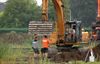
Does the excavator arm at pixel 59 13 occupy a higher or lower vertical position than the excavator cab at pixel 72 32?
higher

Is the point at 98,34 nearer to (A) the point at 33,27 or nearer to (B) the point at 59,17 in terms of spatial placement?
(B) the point at 59,17

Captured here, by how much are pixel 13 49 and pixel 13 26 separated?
2228 inches

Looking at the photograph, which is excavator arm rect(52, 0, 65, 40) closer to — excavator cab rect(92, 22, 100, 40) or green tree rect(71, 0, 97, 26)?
excavator cab rect(92, 22, 100, 40)

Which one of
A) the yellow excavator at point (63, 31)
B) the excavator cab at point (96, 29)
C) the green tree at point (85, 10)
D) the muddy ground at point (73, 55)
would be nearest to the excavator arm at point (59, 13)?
the yellow excavator at point (63, 31)

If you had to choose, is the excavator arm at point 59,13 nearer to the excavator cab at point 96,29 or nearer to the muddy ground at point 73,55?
the muddy ground at point 73,55

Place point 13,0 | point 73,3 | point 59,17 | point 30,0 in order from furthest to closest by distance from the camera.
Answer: point 73,3 < point 30,0 < point 13,0 < point 59,17

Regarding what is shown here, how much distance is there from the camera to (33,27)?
854 inches

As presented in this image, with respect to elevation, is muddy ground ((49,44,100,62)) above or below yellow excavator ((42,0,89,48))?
below

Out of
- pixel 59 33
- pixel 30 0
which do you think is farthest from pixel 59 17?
pixel 30 0

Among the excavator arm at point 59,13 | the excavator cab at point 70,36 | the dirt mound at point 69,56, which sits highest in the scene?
the excavator arm at point 59,13

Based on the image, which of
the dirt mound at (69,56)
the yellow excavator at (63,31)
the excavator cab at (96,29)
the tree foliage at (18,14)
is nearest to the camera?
the dirt mound at (69,56)

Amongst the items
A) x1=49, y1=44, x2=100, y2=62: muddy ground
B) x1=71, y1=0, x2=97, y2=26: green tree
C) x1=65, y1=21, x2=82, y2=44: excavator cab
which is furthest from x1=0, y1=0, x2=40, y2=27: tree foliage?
x1=49, y1=44, x2=100, y2=62: muddy ground

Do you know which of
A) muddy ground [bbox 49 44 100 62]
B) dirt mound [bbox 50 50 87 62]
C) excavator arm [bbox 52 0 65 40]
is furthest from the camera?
excavator arm [bbox 52 0 65 40]

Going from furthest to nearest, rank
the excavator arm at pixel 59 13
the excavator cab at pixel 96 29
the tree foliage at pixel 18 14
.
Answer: the tree foliage at pixel 18 14, the excavator cab at pixel 96 29, the excavator arm at pixel 59 13
